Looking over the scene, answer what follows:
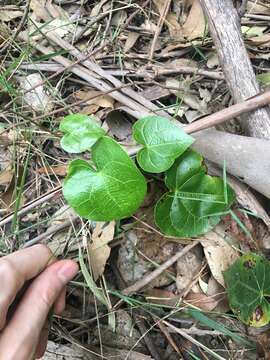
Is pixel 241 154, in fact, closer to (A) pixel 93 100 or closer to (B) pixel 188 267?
(B) pixel 188 267

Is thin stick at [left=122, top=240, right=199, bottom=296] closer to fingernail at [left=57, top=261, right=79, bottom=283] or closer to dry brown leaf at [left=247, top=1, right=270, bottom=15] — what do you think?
fingernail at [left=57, top=261, right=79, bottom=283]

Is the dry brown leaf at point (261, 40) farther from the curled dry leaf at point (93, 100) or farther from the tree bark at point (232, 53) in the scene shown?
the curled dry leaf at point (93, 100)

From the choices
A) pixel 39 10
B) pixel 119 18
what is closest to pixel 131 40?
pixel 119 18

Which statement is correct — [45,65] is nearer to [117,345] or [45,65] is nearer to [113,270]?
[113,270]

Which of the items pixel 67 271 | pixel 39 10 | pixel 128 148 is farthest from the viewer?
pixel 39 10

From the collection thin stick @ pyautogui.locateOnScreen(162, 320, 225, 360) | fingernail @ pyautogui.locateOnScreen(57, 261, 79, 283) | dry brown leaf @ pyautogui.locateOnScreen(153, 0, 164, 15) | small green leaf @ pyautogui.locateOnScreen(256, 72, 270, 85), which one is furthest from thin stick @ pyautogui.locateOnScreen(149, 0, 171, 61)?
thin stick @ pyautogui.locateOnScreen(162, 320, 225, 360)

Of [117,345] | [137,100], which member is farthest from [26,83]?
[117,345]
